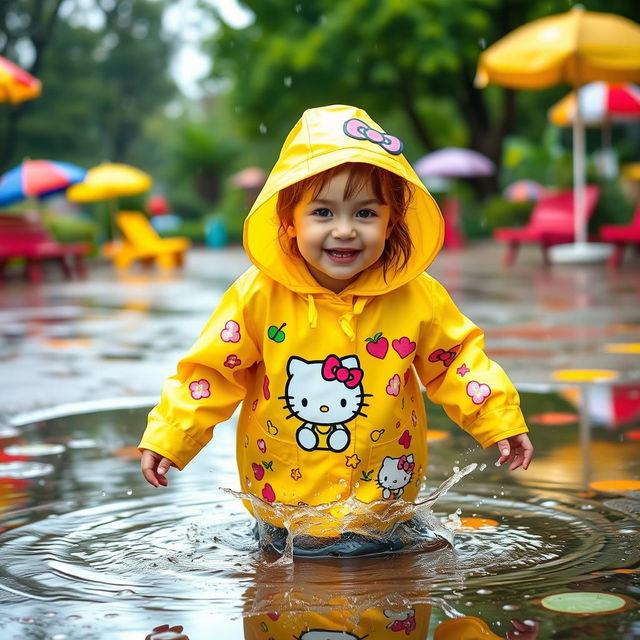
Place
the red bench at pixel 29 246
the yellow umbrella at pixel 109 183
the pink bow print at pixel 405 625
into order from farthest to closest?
the yellow umbrella at pixel 109 183 → the red bench at pixel 29 246 → the pink bow print at pixel 405 625

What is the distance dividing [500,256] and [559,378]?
14.6 meters

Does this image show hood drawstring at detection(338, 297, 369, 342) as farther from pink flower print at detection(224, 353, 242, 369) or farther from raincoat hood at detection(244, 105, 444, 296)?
pink flower print at detection(224, 353, 242, 369)

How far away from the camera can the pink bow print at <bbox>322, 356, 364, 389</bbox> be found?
3.07 metres

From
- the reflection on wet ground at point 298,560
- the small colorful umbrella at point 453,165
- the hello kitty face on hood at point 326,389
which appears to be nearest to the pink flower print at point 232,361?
the hello kitty face on hood at point 326,389

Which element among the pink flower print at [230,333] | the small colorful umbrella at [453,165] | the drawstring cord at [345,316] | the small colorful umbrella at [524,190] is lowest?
the pink flower print at [230,333]

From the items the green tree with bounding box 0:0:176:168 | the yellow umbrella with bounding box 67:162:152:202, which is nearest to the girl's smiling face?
the yellow umbrella with bounding box 67:162:152:202

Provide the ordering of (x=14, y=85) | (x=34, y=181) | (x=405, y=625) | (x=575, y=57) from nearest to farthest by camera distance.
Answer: (x=405, y=625), (x=575, y=57), (x=14, y=85), (x=34, y=181)

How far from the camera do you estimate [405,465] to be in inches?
124

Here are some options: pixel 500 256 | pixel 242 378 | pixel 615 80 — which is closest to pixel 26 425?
pixel 242 378

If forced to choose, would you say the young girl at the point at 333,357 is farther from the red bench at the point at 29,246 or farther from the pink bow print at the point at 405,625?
the red bench at the point at 29,246

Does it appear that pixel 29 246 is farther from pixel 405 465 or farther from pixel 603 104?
pixel 405 465

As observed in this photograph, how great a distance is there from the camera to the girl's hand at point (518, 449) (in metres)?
3.07

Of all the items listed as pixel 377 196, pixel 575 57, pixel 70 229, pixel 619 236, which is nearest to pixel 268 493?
pixel 377 196

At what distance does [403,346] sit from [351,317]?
154 mm
